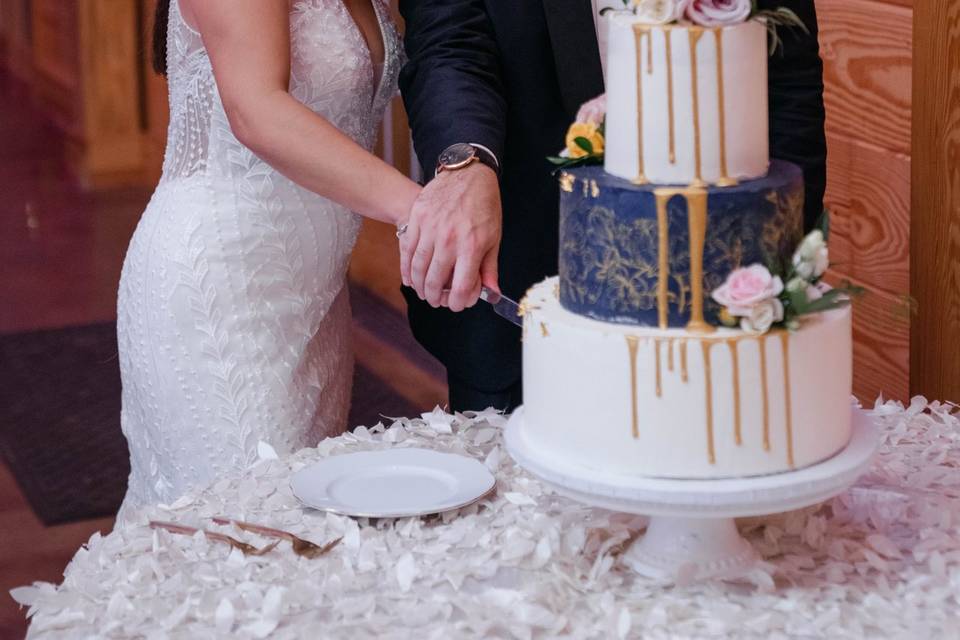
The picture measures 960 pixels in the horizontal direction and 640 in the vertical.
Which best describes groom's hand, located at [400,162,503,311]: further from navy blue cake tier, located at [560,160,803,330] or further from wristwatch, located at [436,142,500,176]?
navy blue cake tier, located at [560,160,803,330]

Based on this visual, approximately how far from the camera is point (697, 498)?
56.3 inches

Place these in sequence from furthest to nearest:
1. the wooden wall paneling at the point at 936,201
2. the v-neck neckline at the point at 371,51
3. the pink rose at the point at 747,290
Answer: the wooden wall paneling at the point at 936,201
the v-neck neckline at the point at 371,51
the pink rose at the point at 747,290

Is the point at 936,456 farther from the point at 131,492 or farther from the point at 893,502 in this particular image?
the point at 131,492

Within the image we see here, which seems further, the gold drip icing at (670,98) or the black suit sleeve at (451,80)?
the black suit sleeve at (451,80)

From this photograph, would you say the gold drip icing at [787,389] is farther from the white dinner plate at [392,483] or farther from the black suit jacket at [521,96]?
the black suit jacket at [521,96]

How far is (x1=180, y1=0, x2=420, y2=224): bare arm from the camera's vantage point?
2094 millimetres

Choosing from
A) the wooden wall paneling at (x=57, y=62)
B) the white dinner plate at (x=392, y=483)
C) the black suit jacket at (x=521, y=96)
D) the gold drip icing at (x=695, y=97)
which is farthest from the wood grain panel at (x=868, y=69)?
the wooden wall paneling at (x=57, y=62)

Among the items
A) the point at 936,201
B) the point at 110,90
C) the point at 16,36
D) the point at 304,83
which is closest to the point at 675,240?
the point at 304,83

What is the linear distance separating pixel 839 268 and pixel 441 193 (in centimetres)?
163

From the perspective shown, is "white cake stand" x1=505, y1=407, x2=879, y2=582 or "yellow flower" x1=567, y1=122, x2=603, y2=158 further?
"yellow flower" x1=567, y1=122, x2=603, y2=158

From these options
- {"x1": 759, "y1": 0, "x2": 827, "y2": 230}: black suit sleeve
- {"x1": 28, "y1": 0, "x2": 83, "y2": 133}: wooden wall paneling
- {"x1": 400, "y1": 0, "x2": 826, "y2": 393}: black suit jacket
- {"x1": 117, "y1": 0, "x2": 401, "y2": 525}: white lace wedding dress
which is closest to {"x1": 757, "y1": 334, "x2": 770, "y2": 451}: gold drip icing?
{"x1": 400, "y1": 0, "x2": 826, "y2": 393}: black suit jacket

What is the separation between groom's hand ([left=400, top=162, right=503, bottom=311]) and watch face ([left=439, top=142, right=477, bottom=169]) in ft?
0.15

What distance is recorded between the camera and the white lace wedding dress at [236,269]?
2.43 metres

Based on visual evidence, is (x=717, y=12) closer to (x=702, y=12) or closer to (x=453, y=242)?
(x=702, y=12)
